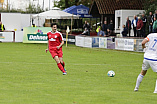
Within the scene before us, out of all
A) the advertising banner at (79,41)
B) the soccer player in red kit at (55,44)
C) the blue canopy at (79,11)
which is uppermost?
the blue canopy at (79,11)

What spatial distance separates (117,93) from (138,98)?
86cm

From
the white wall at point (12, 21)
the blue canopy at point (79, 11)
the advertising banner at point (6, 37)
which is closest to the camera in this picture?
the advertising banner at point (6, 37)

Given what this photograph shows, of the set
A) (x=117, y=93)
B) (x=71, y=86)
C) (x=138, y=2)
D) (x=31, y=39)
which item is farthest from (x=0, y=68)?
(x=138, y=2)

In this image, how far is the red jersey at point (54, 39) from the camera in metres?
15.9

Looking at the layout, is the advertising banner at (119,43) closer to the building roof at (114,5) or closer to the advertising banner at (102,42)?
the advertising banner at (102,42)

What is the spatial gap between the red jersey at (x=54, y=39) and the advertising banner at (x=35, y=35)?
71.6 ft

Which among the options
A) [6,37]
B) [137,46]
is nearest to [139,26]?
[137,46]

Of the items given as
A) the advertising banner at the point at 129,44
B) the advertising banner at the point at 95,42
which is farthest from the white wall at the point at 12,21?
the advertising banner at the point at 129,44

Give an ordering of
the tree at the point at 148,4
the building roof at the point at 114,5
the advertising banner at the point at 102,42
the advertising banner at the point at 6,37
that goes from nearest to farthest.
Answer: the advertising banner at the point at 102,42, the tree at the point at 148,4, the advertising banner at the point at 6,37, the building roof at the point at 114,5

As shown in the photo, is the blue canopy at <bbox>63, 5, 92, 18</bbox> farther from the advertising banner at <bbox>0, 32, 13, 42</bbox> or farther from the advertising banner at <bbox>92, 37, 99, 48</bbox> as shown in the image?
the advertising banner at <bbox>92, 37, 99, 48</bbox>

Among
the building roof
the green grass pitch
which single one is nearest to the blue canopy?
the building roof

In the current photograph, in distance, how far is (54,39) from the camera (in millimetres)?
15914

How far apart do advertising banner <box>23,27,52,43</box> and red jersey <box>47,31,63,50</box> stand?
2184 cm

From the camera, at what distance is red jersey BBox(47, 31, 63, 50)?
15898 millimetres
